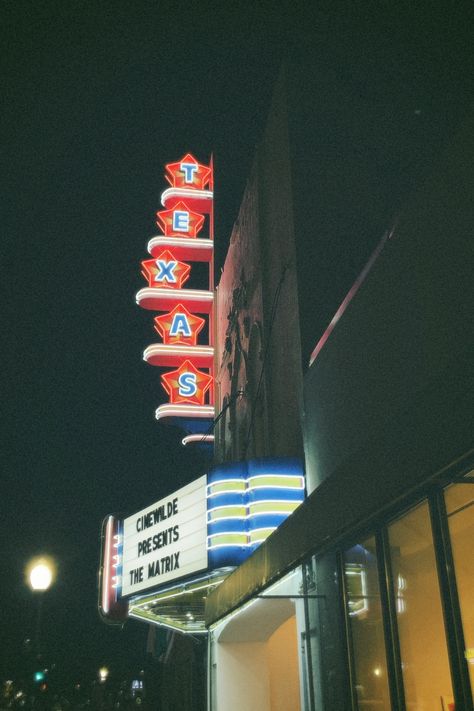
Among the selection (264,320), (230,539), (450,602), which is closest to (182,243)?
(264,320)

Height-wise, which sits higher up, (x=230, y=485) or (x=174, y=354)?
(x=174, y=354)

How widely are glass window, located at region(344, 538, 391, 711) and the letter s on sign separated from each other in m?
9.41

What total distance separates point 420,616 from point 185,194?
15.6 m

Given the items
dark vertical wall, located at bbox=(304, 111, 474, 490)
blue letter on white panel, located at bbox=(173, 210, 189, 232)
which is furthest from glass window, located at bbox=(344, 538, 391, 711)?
blue letter on white panel, located at bbox=(173, 210, 189, 232)

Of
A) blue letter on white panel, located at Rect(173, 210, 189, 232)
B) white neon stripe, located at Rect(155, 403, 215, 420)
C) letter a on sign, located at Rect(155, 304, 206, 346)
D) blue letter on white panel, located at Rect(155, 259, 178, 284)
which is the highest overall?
blue letter on white panel, located at Rect(173, 210, 189, 232)

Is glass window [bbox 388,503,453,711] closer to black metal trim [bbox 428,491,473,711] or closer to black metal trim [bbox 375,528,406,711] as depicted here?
black metal trim [bbox 375,528,406,711]

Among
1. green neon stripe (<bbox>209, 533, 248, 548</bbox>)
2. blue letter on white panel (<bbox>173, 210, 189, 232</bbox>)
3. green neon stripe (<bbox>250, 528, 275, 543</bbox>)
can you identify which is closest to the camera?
green neon stripe (<bbox>250, 528, 275, 543</bbox>)

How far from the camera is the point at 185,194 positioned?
63.5 ft

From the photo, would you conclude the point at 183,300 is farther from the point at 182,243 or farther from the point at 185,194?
the point at 185,194

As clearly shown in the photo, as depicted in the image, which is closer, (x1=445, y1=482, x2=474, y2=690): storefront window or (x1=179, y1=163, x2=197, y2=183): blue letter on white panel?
(x1=445, y1=482, x2=474, y2=690): storefront window

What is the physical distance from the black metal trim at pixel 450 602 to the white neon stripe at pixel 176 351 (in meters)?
11.6

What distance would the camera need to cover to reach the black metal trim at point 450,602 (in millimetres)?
4691

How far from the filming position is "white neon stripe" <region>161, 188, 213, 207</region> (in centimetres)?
1930

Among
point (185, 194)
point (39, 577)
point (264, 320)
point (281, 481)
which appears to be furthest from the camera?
point (185, 194)
